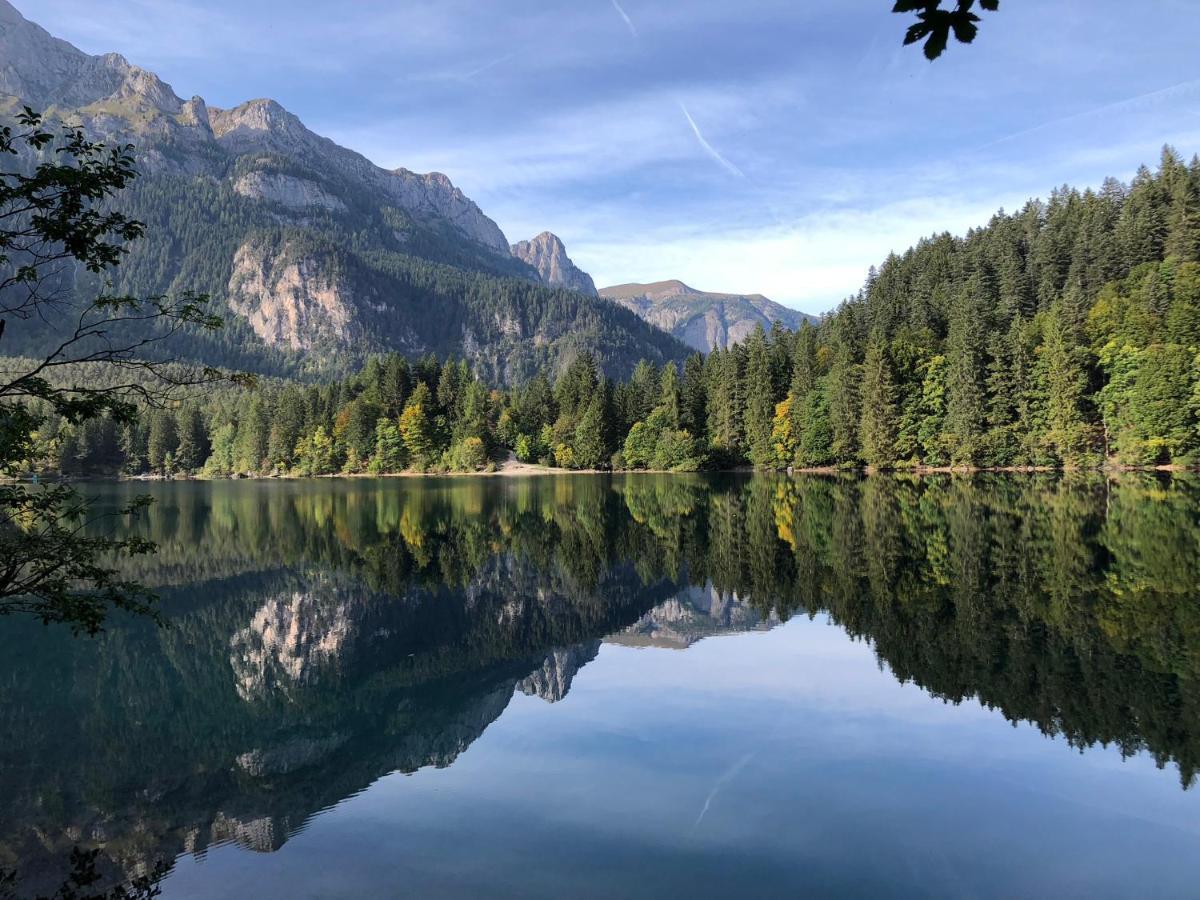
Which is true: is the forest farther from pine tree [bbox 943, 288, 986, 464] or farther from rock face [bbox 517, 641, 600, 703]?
rock face [bbox 517, 641, 600, 703]

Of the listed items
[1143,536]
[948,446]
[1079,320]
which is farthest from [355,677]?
[1079,320]

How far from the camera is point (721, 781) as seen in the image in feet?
38.0

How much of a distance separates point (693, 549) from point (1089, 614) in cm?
1784

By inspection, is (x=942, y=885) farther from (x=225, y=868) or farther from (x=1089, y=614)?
(x=1089, y=614)

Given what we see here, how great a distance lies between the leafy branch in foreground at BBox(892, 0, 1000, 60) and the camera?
5.41 meters

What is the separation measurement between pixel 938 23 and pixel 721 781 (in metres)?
10.1

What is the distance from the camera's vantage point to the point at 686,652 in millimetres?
19422

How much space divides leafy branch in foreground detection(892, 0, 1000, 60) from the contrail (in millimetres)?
9231

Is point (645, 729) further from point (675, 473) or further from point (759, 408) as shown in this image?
point (675, 473)

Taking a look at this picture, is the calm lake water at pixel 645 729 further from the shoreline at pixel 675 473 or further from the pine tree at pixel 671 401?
the pine tree at pixel 671 401

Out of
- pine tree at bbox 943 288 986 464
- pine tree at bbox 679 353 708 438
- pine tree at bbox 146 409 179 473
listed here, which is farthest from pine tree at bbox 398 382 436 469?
pine tree at bbox 943 288 986 464

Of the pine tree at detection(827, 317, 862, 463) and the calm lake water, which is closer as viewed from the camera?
the calm lake water

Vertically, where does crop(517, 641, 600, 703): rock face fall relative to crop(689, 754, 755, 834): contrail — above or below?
below

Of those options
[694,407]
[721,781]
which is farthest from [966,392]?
[721,781]
